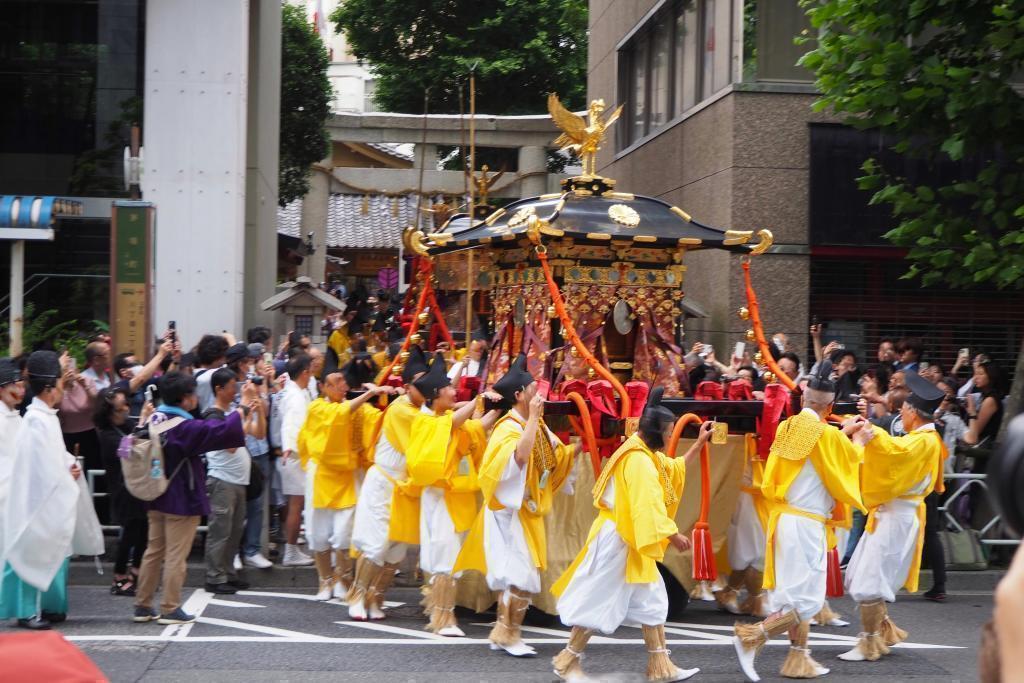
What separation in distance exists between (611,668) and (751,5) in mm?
9764

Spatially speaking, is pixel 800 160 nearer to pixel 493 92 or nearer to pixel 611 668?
pixel 611 668

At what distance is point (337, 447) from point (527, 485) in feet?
6.30

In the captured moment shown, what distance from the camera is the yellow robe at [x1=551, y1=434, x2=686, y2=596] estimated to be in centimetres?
651

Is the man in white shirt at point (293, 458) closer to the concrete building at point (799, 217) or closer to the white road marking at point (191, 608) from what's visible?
the white road marking at point (191, 608)

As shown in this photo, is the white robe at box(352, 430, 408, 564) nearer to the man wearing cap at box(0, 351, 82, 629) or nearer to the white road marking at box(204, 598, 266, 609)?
the white road marking at box(204, 598, 266, 609)

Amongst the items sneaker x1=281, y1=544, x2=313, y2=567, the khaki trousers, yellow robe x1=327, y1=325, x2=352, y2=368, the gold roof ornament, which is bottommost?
sneaker x1=281, y1=544, x2=313, y2=567

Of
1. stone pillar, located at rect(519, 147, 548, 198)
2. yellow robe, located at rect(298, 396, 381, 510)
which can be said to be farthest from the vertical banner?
stone pillar, located at rect(519, 147, 548, 198)

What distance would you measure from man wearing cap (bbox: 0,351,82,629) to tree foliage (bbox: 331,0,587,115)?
22.3 metres

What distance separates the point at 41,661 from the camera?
242 centimetres

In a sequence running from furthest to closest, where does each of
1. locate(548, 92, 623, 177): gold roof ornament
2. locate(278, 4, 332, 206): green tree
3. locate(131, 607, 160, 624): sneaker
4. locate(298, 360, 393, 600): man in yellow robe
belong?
locate(278, 4, 332, 206): green tree, locate(548, 92, 623, 177): gold roof ornament, locate(298, 360, 393, 600): man in yellow robe, locate(131, 607, 160, 624): sneaker

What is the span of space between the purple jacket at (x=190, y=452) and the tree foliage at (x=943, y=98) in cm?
638

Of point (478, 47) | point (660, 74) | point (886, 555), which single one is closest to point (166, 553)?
point (886, 555)

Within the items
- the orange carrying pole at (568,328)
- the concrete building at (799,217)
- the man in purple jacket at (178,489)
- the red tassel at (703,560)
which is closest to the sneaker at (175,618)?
the man in purple jacket at (178,489)

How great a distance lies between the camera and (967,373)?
14633mm
